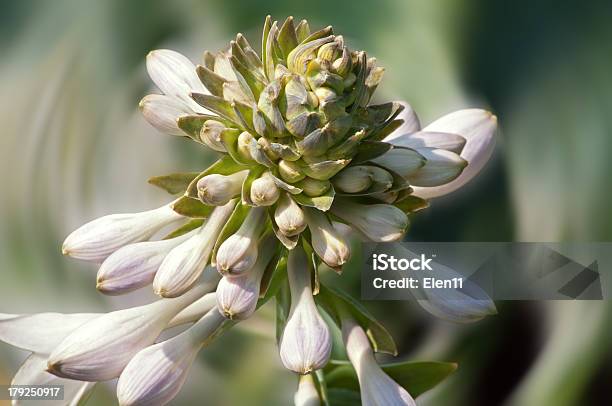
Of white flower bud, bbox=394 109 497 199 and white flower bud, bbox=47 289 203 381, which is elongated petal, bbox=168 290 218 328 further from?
white flower bud, bbox=394 109 497 199

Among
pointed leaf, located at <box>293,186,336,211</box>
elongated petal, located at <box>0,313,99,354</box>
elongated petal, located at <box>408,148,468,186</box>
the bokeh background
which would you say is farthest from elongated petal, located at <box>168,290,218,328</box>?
the bokeh background

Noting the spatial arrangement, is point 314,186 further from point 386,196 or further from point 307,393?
point 307,393

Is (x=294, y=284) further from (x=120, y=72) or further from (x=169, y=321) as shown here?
(x=120, y=72)

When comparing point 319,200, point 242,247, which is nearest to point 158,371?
point 242,247

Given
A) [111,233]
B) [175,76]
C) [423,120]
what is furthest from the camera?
[423,120]

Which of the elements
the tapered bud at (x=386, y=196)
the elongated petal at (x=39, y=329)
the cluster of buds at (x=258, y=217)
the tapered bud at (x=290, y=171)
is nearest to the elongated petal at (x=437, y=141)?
A: the cluster of buds at (x=258, y=217)

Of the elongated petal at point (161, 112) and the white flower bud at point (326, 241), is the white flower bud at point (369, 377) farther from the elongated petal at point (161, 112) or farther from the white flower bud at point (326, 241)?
the elongated petal at point (161, 112)
